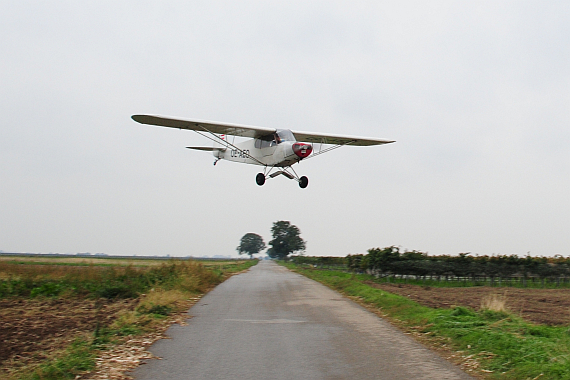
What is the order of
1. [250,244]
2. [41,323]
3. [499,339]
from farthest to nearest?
[250,244] → [41,323] → [499,339]

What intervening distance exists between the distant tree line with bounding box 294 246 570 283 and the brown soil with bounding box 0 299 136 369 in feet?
71.7

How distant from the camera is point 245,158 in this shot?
2497 centimetres

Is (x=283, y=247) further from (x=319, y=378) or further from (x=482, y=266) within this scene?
(x=319, y=378)

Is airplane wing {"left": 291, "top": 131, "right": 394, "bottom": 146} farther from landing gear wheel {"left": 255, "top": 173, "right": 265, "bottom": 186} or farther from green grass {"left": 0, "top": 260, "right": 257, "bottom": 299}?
green grass {"left": 0, "top": 260, "right": 257, "bottom": 299}

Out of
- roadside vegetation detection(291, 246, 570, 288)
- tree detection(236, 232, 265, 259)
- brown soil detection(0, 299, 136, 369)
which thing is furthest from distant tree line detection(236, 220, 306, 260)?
brown soil detection(0, 299, 136, 369)

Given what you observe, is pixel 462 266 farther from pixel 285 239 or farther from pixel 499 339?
pixel 285 239

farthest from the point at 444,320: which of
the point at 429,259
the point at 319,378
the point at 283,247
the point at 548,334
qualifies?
the point at 283,247

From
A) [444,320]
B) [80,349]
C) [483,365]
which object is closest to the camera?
[483,365]

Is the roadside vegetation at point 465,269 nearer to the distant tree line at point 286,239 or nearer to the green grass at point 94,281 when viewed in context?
the green grass at point 94,281

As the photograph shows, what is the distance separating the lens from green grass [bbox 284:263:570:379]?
6980 millimetres

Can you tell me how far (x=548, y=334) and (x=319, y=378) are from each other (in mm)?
5277

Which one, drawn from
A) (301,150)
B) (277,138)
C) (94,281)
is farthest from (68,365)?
(277,138)

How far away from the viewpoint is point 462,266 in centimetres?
3638

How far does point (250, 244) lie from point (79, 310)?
580 feet
